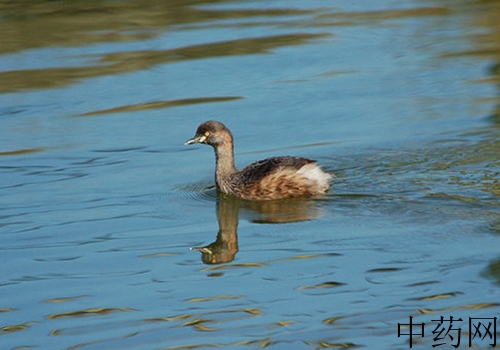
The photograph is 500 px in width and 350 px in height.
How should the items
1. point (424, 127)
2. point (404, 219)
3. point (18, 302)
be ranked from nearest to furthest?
1. point (18, 302)
2. point (404, 219)
3. point (424, 127)

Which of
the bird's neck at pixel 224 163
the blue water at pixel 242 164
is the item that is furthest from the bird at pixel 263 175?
the blue water at pixel 242 164

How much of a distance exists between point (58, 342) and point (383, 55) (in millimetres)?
8598

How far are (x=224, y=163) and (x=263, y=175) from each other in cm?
55

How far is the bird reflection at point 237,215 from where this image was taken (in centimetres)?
873

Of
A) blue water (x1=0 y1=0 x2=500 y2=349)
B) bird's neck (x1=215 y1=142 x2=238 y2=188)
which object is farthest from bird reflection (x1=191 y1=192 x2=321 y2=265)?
bird's neck (x1=215 y1=142 x2=238 y2=188)

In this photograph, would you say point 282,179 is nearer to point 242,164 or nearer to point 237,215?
point 237,215

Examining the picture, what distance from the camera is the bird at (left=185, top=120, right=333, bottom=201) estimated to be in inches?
388

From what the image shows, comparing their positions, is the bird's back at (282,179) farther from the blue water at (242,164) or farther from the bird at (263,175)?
the blue water at (242,164)

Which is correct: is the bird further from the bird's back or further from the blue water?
the blue water

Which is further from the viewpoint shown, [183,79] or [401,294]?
[183,79]

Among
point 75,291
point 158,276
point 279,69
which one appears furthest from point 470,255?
point 279,69

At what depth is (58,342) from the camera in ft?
23.2

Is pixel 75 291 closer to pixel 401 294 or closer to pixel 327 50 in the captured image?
pixel 401 294

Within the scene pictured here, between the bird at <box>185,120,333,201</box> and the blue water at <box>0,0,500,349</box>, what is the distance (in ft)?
0.39
